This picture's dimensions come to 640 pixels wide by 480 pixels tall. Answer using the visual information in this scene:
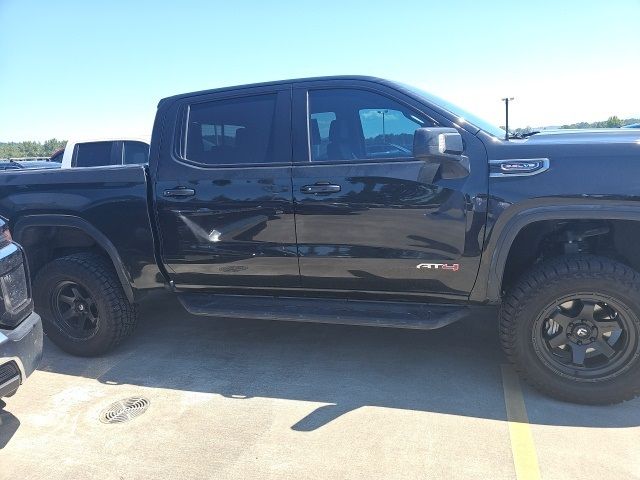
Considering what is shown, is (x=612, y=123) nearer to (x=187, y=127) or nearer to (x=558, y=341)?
(x=558, y=341)

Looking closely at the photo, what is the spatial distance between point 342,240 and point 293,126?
906mm

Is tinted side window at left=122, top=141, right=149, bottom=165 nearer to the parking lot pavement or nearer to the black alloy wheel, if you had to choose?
the black alloy wheel

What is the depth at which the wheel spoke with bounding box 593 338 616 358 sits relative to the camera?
2.96m

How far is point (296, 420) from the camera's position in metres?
2.94

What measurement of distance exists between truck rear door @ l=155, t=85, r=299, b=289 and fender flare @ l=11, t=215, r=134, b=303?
0.40 meters

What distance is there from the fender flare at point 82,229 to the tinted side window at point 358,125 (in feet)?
5.85

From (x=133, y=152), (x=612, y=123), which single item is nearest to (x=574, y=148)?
(x=133, y=152)

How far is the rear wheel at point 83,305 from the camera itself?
3832 mm

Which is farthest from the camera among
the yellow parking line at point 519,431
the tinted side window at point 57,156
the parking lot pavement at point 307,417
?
the tinted side window at point 57,156

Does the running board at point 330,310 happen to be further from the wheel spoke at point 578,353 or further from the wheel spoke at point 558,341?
the wheel spoke at point 578,353

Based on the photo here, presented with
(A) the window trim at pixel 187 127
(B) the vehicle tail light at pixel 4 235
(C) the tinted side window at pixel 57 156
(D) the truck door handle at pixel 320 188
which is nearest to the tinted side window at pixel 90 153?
(C) the tinted side window at pixel 57 156

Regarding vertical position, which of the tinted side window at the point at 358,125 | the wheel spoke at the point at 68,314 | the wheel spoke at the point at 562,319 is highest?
the tinted side window at the point at 358,125

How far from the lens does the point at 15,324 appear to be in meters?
2.69

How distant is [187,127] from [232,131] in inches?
15.2
